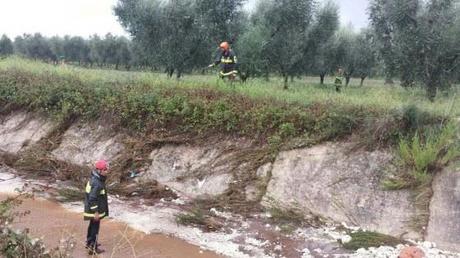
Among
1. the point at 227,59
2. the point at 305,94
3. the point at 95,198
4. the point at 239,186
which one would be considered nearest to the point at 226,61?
the point at 227,59

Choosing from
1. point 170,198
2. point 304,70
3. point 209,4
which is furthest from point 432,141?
point 304,70

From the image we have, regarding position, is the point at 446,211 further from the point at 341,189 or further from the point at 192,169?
the point at 192,169

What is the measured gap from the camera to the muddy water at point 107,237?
995 centimetres

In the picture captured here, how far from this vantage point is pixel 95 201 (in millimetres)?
9648

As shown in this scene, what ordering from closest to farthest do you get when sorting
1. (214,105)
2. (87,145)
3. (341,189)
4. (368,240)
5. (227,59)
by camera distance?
(368,240) < (341,189) < (214,105) < (87,145) < (227,59)

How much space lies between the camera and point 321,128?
43.2ft

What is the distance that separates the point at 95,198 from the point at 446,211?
7.45m

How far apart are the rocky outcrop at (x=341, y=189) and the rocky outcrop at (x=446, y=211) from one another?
18.6 inches

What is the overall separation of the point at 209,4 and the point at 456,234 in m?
16.8

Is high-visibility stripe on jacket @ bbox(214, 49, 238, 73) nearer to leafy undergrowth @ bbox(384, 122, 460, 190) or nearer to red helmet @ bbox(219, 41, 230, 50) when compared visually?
red helmet @ bbox(219, 41, 230, 50)

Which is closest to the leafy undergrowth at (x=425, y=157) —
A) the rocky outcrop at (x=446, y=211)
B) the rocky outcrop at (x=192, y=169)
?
the rocky outcrop at (x=446, y=211)

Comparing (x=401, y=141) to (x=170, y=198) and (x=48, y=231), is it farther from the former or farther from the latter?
(x=48, y=231)

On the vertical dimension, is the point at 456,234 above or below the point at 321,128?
below

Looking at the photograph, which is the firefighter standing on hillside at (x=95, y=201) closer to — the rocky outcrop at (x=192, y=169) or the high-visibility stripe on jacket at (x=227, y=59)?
the rocky outcrop at (x=192, y=169)
